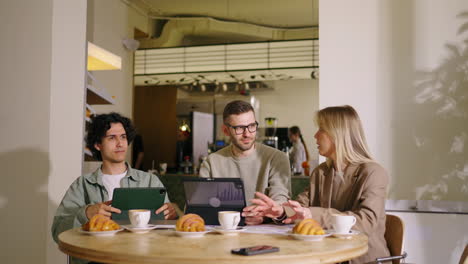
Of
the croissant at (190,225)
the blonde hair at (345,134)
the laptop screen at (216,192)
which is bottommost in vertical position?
the croissant at (190,225)

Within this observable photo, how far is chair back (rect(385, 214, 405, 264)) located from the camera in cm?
205

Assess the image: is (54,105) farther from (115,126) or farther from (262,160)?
(262,160)

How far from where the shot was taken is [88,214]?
1996mm

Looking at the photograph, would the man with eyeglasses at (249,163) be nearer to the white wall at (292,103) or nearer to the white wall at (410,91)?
the white wall at (410,91)

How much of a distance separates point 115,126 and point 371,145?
1.55 metres

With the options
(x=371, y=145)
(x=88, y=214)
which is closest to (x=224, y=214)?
(x=88, y=214)

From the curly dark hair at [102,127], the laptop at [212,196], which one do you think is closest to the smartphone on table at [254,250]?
the laptop at [212,196]

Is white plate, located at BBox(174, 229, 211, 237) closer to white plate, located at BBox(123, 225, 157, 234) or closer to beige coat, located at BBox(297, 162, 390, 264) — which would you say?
white plate, located at BBox(123, 225, 157, 234)

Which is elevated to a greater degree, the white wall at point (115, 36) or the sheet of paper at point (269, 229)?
the white wall at point (115, 36)

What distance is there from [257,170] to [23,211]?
1.61 m

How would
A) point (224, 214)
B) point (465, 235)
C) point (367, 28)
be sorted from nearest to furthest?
point (224, 214) < point (465, 235) < point (367, 28)

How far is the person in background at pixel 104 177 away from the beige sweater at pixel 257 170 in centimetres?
35

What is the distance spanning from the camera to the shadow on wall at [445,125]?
2729 millimetres

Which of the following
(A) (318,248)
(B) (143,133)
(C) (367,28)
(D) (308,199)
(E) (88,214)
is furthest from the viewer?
(B) (143,133)
